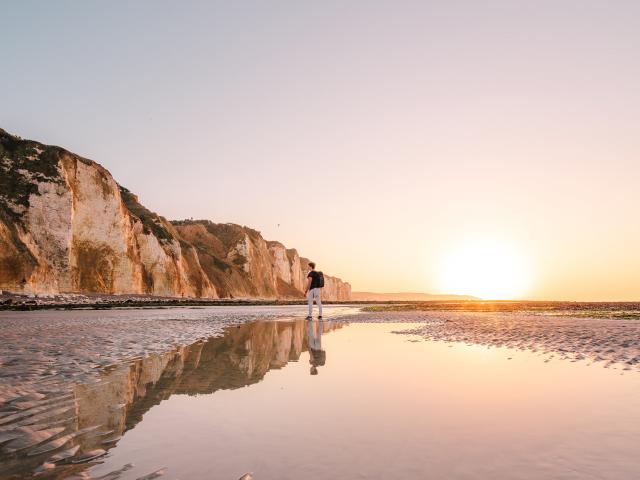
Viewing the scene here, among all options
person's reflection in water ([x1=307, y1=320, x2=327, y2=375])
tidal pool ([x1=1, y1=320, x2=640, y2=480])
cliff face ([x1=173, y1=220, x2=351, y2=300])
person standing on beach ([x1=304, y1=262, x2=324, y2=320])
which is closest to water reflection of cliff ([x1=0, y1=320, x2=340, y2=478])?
tidal pool ([x1=1, y1=320, x2=640, y2=480])

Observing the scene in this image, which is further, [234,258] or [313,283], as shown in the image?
[234,258]

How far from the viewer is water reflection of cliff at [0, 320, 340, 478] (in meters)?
3.64

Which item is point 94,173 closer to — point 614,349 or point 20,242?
point 20,242

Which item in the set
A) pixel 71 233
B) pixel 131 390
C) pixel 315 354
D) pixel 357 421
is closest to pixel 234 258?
pixel 71 233

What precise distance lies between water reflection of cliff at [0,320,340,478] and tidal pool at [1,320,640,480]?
0.03 m

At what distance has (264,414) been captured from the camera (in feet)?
16.2

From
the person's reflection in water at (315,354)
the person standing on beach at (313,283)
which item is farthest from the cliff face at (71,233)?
the person's reflection in water at (315,354)

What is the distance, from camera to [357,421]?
15.1 feet

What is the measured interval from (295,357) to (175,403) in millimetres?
4381

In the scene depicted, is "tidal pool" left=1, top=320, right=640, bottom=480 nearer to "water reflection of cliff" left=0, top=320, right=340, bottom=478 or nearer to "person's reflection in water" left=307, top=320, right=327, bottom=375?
"water reflection of cliff" left=0, top=320, right=340, bottom=478

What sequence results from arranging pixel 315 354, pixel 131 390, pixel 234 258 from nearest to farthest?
pixel 131 390 → pixel 315 354 → pixel 234 258

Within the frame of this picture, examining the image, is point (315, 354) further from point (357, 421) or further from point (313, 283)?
point (313, 283)

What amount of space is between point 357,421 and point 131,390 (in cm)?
334

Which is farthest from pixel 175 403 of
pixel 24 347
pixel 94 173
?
pixel 94 173
